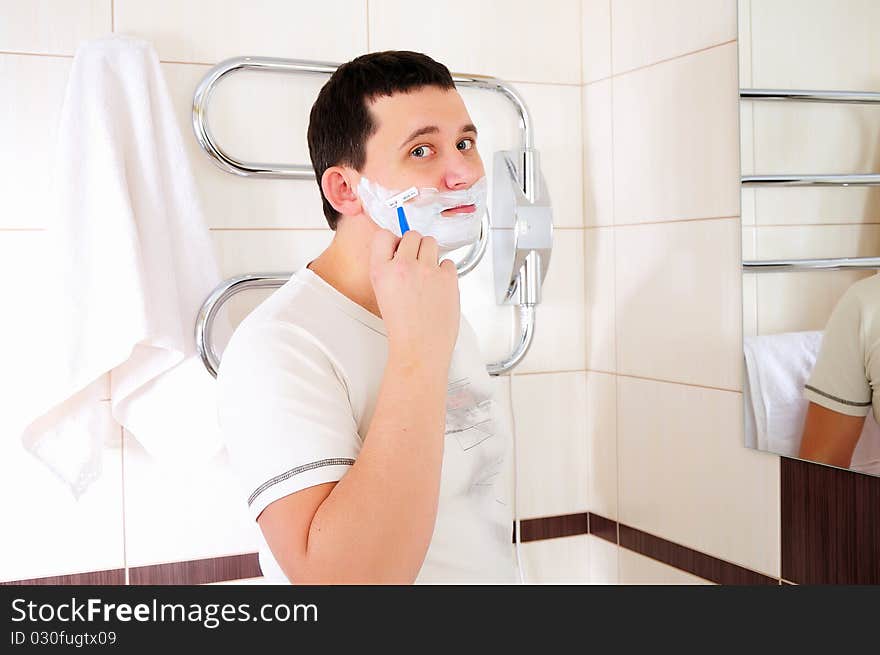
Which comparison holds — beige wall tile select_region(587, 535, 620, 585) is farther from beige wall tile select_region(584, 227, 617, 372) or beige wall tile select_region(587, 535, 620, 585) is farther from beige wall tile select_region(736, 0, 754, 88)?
beige wall tile select_region(736, 0, 754, 88)

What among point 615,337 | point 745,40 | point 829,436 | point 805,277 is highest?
point 745,40

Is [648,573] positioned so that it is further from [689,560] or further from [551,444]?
[551,444]

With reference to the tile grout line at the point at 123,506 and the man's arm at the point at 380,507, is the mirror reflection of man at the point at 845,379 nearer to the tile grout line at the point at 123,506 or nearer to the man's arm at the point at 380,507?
the man's arm at the point at 380,507

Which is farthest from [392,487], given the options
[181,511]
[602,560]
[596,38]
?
[596,38]

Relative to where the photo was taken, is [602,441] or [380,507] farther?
[602,441]

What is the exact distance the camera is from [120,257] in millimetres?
1312

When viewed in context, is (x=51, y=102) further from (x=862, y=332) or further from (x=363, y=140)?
(x=862, y=332)

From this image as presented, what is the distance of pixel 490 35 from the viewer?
173 cm

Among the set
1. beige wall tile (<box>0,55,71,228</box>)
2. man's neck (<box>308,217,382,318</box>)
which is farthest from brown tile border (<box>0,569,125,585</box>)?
man's neck (<box>308,217,382,318</box>)

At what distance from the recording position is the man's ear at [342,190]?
3.78 ft

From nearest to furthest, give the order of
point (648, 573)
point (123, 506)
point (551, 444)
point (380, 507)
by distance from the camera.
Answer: point (380, 507)
point (123, 506)
point (648, 573)
point (551, 444)

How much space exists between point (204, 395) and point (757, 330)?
34.6 inches

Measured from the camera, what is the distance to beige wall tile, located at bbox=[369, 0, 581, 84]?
1.65 meters

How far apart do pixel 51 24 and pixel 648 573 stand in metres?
1.41
